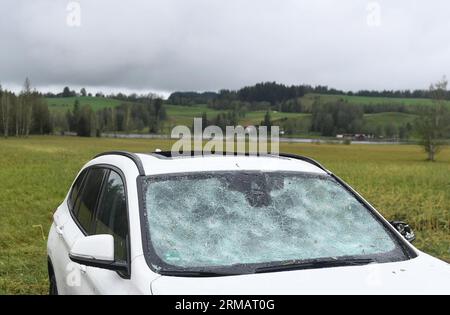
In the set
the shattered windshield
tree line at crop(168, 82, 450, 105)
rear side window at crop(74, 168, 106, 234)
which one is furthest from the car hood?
tree line at crop(168, 82, 450, 105)

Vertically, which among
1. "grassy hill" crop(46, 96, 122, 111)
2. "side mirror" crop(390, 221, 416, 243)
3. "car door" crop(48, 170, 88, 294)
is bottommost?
"car door" crop(48, 170, 88, 294)

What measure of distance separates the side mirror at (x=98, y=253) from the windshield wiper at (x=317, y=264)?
75 centimetres

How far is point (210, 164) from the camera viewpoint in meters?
3.38

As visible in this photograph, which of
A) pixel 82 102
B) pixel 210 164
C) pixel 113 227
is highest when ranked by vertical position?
pixel 82 102

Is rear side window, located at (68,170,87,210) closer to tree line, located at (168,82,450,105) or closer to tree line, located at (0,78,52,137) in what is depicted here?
tree line, located at (168,82,450,105)

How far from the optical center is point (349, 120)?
122 meters

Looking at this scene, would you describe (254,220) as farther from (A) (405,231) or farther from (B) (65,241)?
(B) (65,241)

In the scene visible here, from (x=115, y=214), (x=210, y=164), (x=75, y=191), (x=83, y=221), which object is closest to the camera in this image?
(x=115, y=214)

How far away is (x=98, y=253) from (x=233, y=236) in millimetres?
749

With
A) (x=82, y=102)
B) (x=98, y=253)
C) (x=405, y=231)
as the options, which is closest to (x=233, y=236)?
(x=98, y=253)

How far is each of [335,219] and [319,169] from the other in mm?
559

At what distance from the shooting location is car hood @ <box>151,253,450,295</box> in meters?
2.36
